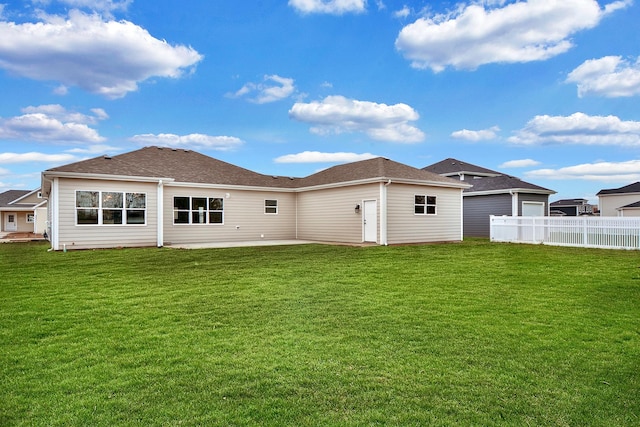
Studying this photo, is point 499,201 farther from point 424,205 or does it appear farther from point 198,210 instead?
point 198,210

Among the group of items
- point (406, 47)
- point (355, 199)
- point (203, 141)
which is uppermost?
point (406, 47)

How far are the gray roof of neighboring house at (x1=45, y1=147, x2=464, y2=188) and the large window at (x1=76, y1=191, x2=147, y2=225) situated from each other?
885 millimetres

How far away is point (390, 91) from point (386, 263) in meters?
11.9

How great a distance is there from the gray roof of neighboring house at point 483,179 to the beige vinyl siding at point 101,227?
17393 millimetres

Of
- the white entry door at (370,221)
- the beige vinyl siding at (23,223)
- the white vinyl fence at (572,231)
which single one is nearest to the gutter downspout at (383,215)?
the white entry door at (370,221)

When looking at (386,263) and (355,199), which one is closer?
(386,263)

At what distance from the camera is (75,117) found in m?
19.6

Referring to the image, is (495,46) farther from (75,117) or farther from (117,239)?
(75,117)

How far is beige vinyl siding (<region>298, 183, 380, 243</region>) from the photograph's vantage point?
17.7 m

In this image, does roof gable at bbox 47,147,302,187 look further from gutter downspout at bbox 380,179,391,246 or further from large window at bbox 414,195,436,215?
large window at bbox 414,195,436,215

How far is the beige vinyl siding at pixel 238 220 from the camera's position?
58.0ft

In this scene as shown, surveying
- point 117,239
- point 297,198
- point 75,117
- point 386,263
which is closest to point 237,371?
point 386,263

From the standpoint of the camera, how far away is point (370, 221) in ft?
56.7

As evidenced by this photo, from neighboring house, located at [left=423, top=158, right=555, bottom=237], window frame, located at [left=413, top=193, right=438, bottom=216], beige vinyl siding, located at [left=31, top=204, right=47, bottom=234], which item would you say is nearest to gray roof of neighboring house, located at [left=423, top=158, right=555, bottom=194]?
neighboring house, located at [left=423, top=158, right=555, bottom=237]
